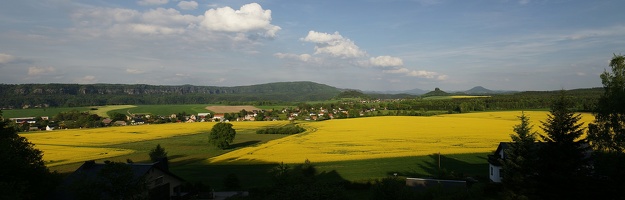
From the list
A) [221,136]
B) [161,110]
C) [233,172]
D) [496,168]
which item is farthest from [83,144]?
[161,110]

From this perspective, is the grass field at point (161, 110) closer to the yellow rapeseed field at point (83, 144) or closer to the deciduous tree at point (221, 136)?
the yellow rapeseed field at point (83, 144)

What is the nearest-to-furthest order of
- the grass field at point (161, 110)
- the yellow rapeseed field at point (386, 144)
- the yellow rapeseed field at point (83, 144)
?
1. the yellow rapeseed field at point (386, 144)
2. the yellow rapeseed field at point (83, 144)
3. the grass field at point (161, 110)

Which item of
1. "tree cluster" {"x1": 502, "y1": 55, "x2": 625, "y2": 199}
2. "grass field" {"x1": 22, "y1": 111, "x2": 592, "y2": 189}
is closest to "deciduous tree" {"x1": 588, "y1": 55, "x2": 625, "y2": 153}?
"tree cluster" {"x1": 502, "y1": 55, "x2": 625, "y2": 199}

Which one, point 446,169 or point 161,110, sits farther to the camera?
point 161,110

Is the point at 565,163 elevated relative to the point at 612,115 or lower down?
lower down

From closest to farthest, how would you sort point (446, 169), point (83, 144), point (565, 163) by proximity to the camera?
1. point (565, 163)
2. point (446, 169)
3. point (83, 144)

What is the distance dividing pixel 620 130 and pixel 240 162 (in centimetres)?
2989

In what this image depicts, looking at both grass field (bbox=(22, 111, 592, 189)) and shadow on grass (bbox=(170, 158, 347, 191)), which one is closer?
shadow on grass (bbox=(170, 158, 347, 191))

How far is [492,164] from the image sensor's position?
25.4 metres

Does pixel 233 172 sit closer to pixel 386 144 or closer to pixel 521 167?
pixel 386 144

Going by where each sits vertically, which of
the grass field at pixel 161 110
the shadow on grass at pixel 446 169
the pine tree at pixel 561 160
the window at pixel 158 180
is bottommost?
the shadow on grass at pixel 446 169

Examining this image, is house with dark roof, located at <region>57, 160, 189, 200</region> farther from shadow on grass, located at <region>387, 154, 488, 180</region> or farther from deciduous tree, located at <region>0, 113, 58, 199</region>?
shadow on grass, located at <region>387, 154, 488, 180</region>

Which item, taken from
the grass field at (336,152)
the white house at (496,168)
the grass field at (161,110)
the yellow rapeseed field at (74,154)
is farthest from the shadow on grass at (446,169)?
the grass field at (161,110)

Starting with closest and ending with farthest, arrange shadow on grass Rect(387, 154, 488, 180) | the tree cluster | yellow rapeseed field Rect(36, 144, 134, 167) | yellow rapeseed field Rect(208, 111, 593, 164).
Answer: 1. the tree cluster
2. shadow on grass Rect(387, 154, 488, 180)
3. yellow rapeseed field Rect(208, 111, 593, 164)
4. yellow rapeseed field Rect(36, 144, 134, 167)
